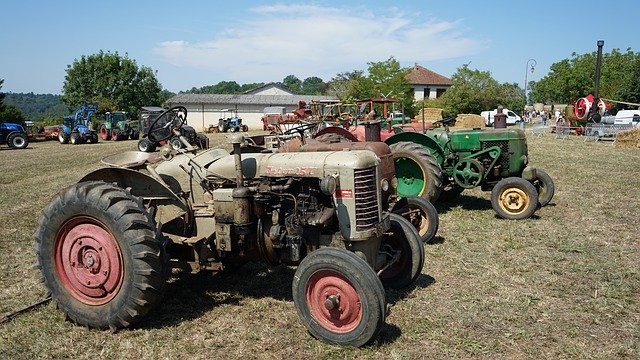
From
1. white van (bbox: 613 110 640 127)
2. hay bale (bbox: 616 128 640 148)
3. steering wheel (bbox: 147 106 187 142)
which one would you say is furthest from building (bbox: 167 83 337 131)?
steering wheel (bbox: 147 106 187 142)

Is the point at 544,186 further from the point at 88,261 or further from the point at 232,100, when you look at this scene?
the point at 232,100

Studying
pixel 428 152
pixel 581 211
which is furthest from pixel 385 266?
pixel 581 211

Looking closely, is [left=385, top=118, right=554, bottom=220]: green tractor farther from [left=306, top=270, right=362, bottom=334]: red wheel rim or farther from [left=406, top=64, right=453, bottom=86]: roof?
[left=406, top=64, right=453, bottom=86]: roof

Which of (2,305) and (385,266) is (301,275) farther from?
(2,305)

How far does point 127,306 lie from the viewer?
378 centimetres

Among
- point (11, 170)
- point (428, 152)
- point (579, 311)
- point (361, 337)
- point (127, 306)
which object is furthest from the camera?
point (11, 170)

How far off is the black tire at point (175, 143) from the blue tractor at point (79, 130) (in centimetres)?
2554


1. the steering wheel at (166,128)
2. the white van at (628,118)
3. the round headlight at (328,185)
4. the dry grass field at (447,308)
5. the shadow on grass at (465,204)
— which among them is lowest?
the dry grass field at (447,308)

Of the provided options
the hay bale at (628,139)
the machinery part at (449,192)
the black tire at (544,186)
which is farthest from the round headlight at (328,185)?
the hay bale at (628,139)

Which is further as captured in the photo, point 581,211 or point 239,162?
point 581,211

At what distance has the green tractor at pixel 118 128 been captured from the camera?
30.1 m

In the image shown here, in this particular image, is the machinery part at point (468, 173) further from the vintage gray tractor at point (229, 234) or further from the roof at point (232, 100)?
the roof at point (232, 100)

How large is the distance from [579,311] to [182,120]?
4.25 m

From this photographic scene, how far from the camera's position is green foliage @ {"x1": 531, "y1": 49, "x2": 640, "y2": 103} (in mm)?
45263
